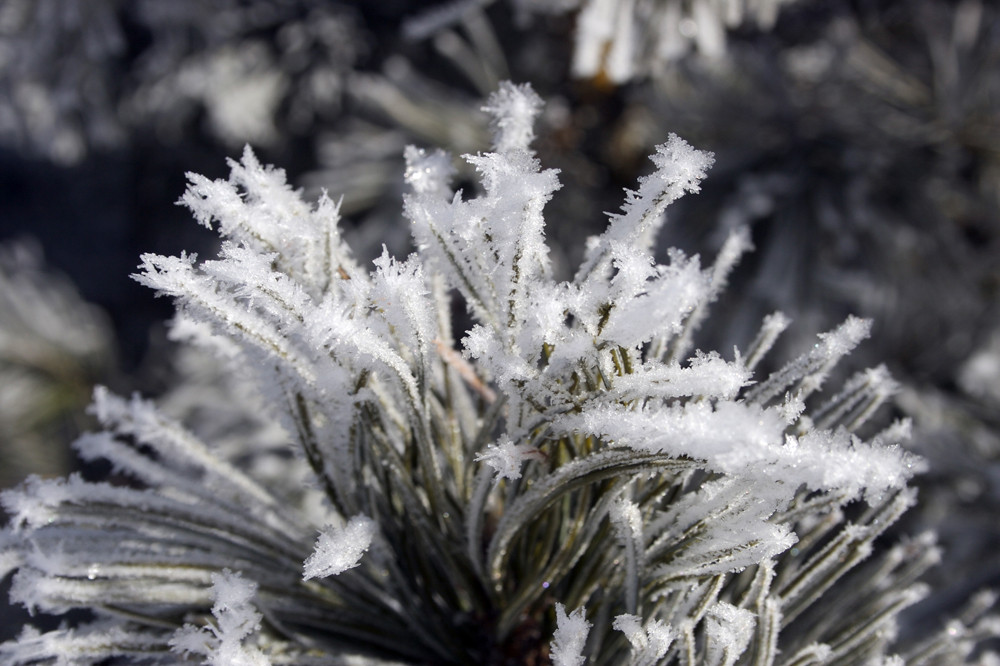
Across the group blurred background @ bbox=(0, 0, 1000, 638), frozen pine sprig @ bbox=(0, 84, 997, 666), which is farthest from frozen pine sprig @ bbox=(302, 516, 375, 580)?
blurred background @ bbox=(0, 0, 1000, 638)

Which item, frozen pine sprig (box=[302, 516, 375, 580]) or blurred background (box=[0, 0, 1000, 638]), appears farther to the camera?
blurred background (box=[0, 0, 1000, 638])

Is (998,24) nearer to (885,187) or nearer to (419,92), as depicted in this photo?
(885,187)

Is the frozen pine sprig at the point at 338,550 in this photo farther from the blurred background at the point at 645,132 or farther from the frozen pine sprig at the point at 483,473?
the blurred background at the point at 645,132

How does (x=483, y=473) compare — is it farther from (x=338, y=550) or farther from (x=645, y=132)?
(x=645, y=132)

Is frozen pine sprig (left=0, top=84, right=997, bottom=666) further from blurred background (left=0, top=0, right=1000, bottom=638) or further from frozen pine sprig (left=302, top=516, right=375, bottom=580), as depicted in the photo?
blurred background (left=0, top=0, right=1000, bottom=638)

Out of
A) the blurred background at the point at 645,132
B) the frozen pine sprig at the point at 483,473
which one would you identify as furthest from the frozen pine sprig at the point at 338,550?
the blurred background at the point at 645,132

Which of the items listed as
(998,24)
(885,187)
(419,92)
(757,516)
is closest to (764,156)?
(885,187)

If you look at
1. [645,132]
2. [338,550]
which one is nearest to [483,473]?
[338,550]
